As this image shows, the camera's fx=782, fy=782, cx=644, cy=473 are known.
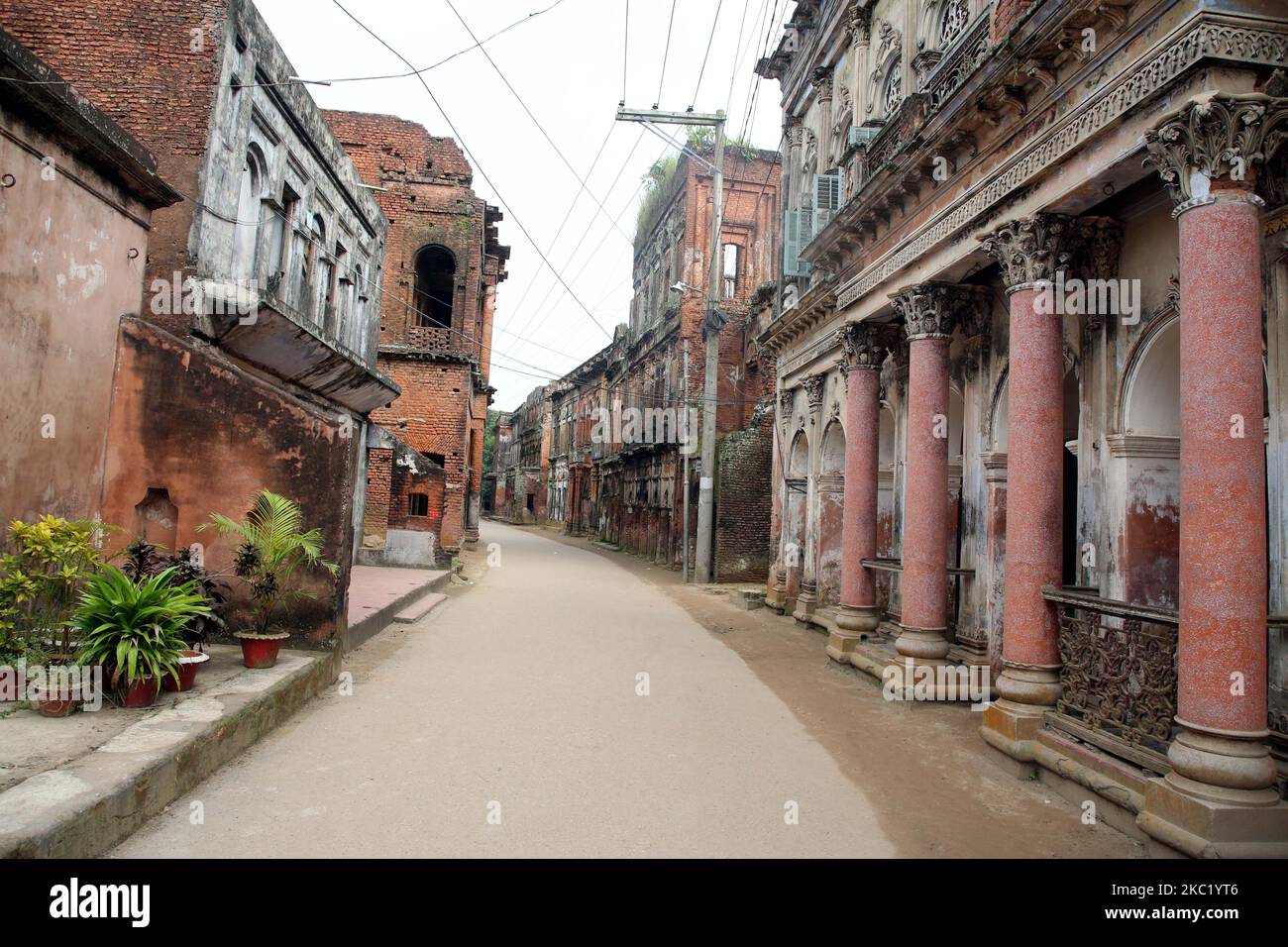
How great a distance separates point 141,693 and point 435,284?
A: 74.2ft

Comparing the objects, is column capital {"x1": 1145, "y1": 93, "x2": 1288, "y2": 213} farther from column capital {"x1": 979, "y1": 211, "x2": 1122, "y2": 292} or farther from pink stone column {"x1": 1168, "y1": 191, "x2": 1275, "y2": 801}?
column capital {"x1": 979, "y1": 211, "x2": 1122, "y2": 292}

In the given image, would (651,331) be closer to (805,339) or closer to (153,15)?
(805,339)

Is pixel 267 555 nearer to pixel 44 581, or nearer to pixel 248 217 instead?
pixel 44 581

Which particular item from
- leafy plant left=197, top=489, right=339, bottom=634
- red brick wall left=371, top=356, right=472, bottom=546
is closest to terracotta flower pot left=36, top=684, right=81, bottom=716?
leafy plant left=197, top=489, right=339, bottom=634

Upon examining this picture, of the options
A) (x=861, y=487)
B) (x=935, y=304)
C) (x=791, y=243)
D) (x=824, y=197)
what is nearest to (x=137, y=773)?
(x=935, y=304)

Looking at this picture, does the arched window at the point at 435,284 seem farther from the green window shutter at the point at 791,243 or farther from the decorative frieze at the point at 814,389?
the decorative frieze at the point at 814,389

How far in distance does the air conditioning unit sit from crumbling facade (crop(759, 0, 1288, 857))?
0.03 m

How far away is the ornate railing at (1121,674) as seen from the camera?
5406 millimetres

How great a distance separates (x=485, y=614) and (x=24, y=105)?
9390 millimetres

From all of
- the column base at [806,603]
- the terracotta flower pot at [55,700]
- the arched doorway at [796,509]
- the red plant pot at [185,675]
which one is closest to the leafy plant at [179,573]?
the red plant pot at [185,675]

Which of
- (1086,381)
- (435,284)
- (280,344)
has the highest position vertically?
(435,284)

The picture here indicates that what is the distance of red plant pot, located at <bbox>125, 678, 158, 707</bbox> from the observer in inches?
208

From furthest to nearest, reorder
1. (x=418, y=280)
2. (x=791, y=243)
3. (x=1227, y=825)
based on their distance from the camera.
Result: (x=418, y=280)
(x=791, y=243)
(x=1227, y=825)

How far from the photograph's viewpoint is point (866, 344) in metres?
11.5
